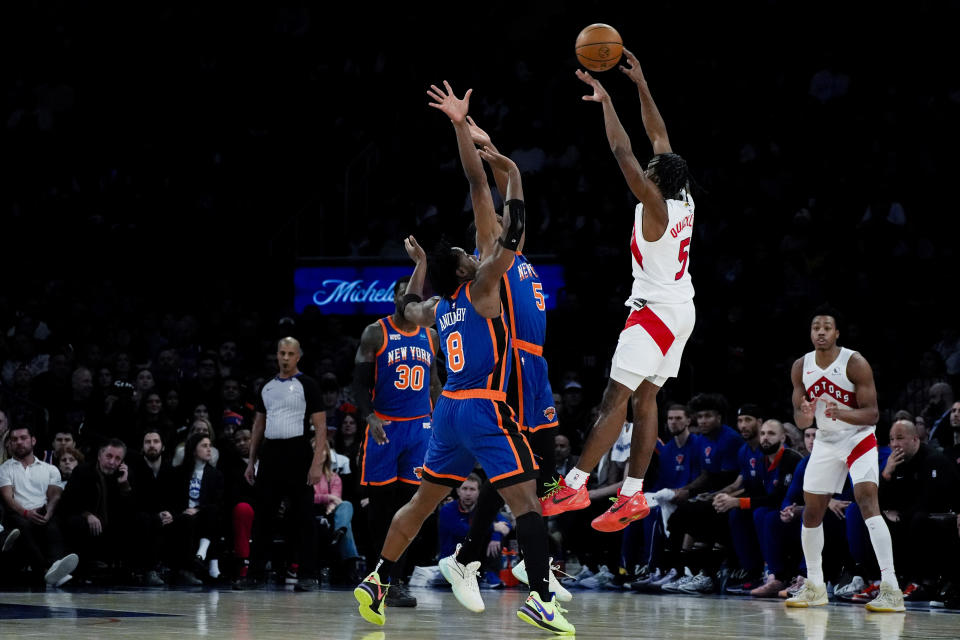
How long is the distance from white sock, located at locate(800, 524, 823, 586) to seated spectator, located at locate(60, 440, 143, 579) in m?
6.28

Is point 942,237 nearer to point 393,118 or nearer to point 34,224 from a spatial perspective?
point 393,118

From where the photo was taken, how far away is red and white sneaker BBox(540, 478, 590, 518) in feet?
25.7

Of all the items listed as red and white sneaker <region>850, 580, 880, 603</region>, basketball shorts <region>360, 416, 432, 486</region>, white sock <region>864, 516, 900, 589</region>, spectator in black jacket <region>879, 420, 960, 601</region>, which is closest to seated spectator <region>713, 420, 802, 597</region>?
red and white sneaker <region>850, 580, 880, 603</region>

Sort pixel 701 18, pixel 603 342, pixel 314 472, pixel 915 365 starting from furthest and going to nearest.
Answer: pixel 701 18 < pixel 603 342 < pixel 915 365 < pixel 314 472

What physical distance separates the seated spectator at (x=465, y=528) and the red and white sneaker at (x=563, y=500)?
15.2 feet

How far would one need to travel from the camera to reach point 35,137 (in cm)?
2114

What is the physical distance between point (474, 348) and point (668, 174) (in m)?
1.76

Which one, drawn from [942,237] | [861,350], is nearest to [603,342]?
[861,350]

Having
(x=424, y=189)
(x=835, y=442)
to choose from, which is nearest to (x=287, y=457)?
(x=835, y=442)

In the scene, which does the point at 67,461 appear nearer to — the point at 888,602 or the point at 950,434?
the point at 888,602

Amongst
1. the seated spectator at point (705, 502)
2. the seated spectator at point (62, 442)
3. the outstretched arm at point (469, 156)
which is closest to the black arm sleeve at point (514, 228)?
the outstretched arm at point (469, 156)

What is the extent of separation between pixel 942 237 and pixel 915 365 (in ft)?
7.63

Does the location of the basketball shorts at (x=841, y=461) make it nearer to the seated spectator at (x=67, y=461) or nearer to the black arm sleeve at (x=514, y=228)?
the black arm sleeve at (x=514, y=228)

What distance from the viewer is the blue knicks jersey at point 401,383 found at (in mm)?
10195
